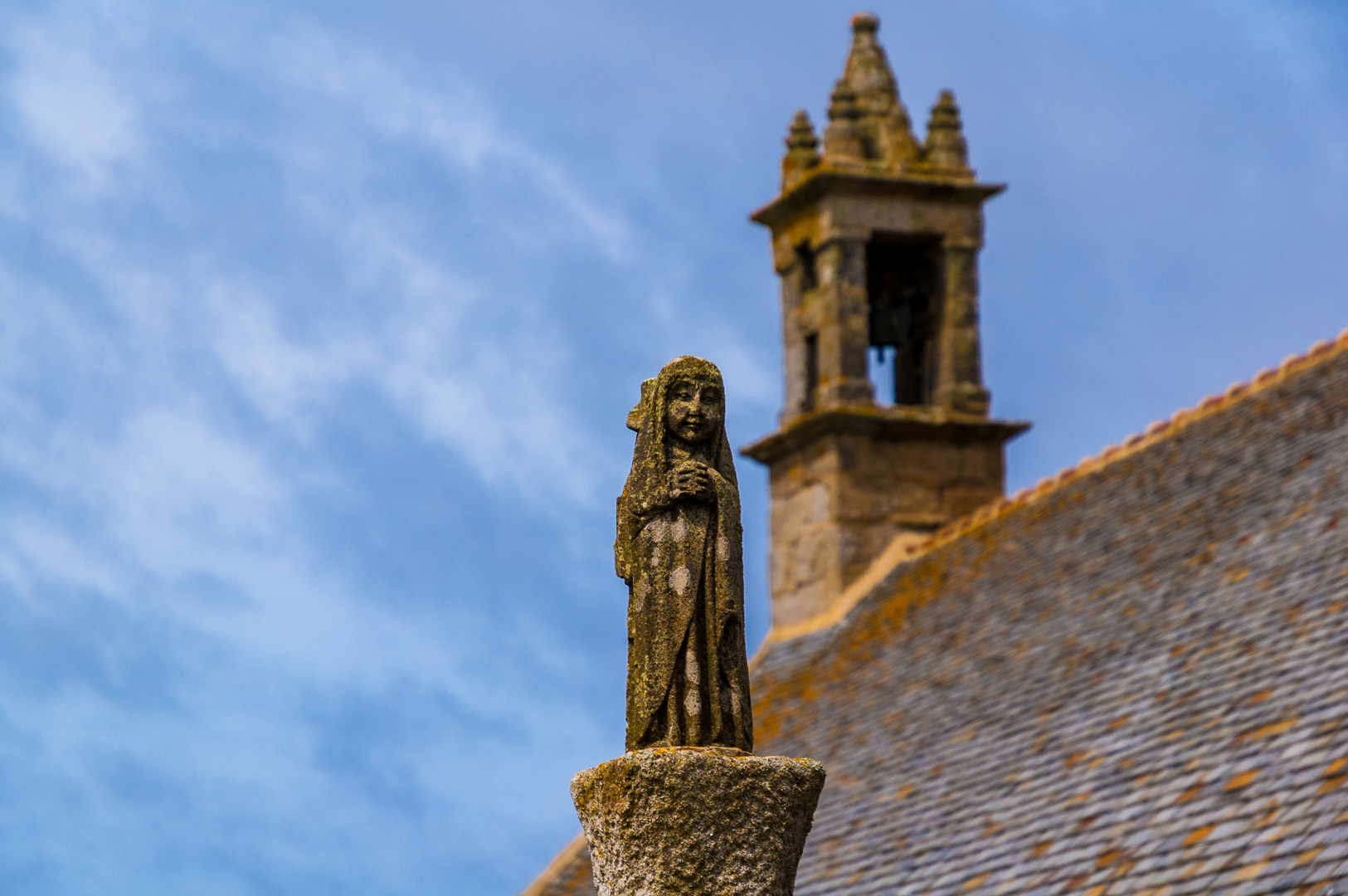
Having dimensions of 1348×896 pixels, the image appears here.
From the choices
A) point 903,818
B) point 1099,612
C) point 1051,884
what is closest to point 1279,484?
point 1099,612

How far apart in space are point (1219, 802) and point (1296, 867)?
130cm

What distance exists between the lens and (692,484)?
756cm

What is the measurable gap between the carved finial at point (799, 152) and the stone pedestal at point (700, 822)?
15.2 meters

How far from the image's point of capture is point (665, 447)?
7703 mm

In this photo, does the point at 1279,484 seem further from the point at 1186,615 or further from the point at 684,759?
the point at 684,759

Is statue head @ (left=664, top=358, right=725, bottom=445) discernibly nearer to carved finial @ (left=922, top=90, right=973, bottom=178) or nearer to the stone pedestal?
the stone pedestal

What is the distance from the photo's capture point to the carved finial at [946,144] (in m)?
22.0

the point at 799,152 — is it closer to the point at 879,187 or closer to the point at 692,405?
the point at 879,187

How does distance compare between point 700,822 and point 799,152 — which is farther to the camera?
point 799,152

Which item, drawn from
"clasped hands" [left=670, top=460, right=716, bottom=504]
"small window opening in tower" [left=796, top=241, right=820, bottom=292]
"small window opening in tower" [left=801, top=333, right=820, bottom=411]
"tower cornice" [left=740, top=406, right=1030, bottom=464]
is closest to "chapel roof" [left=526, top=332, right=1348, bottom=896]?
"tower cornice" [left=740, top=406, right=1030, bottom=464]

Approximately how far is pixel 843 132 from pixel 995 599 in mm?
5891

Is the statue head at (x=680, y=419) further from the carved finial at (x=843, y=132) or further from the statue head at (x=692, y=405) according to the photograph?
the carved finial at (x=843, y=132)

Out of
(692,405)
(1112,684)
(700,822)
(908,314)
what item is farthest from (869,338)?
(700,822)

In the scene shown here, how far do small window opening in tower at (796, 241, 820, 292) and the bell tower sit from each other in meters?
0.01
